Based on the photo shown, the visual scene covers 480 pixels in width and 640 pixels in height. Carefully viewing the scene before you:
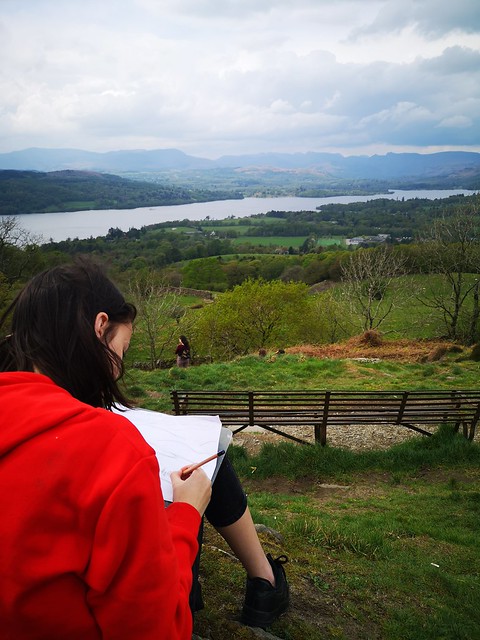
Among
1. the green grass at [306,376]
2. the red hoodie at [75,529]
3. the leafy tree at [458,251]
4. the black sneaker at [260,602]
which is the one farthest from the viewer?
the leafy tree at [458,251]

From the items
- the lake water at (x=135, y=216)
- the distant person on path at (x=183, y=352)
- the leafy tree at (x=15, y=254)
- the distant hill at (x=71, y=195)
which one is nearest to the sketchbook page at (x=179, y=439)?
the distant person on path at (x=183, y=352)

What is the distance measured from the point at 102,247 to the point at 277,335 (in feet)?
146

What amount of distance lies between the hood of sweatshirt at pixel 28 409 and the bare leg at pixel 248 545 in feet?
5.57

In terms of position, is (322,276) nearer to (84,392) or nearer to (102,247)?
(102,247)

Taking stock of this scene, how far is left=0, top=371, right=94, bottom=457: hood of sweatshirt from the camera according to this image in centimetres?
101

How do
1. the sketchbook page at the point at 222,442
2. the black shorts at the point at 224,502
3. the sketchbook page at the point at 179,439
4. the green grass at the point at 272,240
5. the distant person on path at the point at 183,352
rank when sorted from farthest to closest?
1. the green grass at the point at 272,240
2. the distant person on path at the point at 183,352
3. the black shorts at the point at 224,502
4. the sketchbook page at the point at 222,442
5. the sketchbook page at the point at 179,439

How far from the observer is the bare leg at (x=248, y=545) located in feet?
8.04

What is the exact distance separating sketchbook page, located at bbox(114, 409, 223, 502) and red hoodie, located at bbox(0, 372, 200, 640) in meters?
0.88

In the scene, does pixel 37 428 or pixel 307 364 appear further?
pixel 307 364

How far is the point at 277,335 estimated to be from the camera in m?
23.9

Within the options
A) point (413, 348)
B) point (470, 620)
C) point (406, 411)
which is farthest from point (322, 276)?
point (470, 620)

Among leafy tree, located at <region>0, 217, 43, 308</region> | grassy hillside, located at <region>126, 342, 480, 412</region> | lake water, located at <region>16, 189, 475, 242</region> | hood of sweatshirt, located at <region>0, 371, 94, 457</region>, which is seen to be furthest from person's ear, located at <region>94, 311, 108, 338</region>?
lake water, located at <region>16, 189, 475, 242</region>

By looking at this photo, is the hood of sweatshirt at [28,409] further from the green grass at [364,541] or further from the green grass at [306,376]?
the green grass at [306,376]

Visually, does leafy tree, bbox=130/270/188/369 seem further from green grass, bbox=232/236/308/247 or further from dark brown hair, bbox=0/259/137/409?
green grass, bbox=232/236/308/247
